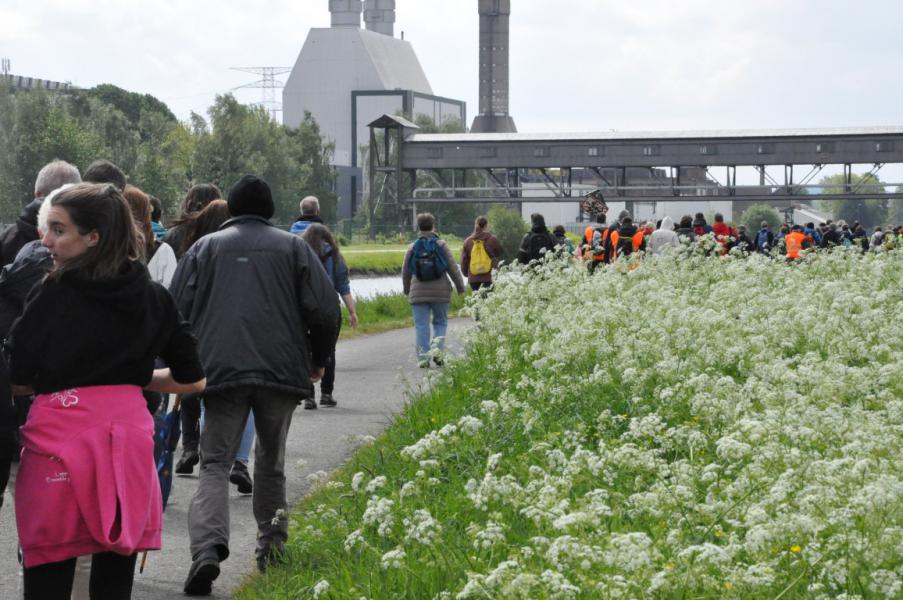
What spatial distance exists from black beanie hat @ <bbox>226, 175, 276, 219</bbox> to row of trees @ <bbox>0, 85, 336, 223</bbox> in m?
72.1

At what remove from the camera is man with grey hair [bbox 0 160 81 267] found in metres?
7.27

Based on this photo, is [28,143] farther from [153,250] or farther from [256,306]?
[256,306]

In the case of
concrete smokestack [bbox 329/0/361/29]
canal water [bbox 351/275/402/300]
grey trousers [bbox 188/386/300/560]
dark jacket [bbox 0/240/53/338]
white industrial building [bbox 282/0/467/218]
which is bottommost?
canal water [bbox 351/275/402/300]

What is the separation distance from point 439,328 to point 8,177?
72.5 metres

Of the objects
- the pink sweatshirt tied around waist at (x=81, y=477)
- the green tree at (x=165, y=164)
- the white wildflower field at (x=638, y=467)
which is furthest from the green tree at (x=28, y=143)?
the pink sweatshirt tied around waist at (x=81, y=477)

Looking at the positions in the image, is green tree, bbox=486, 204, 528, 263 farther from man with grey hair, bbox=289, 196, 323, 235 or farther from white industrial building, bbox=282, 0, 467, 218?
white industrial building, bbox=282, 0, 467, 218

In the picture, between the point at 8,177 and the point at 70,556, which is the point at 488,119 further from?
the point at 70,556

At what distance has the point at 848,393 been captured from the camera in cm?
759

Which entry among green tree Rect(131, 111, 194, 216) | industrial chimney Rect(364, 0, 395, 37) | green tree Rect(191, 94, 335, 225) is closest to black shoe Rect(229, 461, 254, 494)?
green tree Rect(191, 94, 335, 225)

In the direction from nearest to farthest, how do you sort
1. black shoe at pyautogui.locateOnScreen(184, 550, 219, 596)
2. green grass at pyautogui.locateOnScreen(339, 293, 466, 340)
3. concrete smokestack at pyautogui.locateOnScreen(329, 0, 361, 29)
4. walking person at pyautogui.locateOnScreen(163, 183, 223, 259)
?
black shoe at pyautogui.locateOnScreen(184, 550, 219, 596) < walking person at pyautogui.locateOnScreen(163, 183, 223, 259) < green grass at pyautogui.locateOnScreen(339, 293, 466, 340) < concrete smokestack at pyautogui.locateOnScreen(329, 0, 361, 29)

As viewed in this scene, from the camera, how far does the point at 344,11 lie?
185875mm

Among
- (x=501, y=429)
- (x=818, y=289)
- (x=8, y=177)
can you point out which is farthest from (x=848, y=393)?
(x=8, y=177)

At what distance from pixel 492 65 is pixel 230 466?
156567 millimetres

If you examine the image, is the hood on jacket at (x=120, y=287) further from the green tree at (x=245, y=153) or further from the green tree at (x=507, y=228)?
the green tree at (x=245, y=153)
